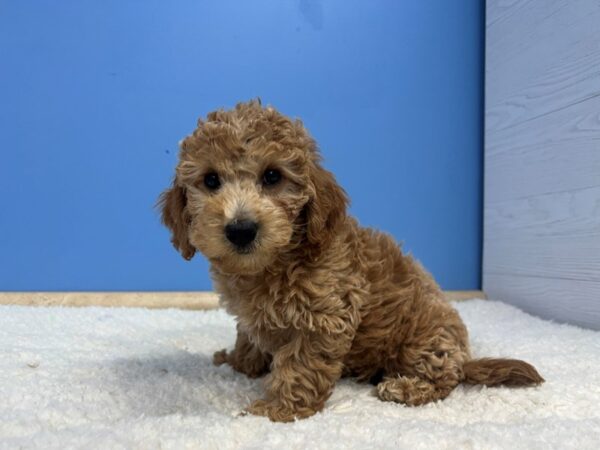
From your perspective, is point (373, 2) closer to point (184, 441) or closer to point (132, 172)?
point (132, 172)

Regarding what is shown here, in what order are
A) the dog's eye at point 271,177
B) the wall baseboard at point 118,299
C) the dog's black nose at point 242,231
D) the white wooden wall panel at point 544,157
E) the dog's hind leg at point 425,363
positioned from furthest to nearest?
the wall baseboard at point 118,299 < the white wooden wall panel at point 544,157 < the dog's hind leg at point 425,363 < the dog's eye at point 271,177 < the dog's black nose at point 242,231

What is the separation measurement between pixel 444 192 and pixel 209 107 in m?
1.61

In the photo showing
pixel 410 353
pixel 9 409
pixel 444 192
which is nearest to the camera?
pixel 9 409

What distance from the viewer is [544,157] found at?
2695 millimetres

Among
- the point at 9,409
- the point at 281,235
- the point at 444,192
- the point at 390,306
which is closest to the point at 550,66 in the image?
the point at 444,192

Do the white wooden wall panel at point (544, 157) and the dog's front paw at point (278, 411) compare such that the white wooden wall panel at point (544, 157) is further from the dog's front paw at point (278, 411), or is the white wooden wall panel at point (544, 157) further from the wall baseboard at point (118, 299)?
the dog's front paw at point (278, 411)

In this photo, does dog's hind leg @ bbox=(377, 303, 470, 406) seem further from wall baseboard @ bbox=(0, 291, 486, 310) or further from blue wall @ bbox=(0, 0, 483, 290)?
blue wall @ bbox=(0, 0, 483, 290)

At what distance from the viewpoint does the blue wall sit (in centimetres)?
300

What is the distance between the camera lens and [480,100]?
3.33m

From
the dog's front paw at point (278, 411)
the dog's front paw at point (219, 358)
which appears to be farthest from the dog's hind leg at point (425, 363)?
the dog's front paw at point (219, 358)

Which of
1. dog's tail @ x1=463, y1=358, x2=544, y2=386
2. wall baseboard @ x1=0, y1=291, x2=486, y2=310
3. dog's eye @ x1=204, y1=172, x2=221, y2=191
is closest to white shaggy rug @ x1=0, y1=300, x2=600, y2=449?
dog's tail @ x1=463, y1=358, x2=544, y2=386

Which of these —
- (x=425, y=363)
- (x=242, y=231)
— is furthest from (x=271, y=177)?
(x=425, y=363)

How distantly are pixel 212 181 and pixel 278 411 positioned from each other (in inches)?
27.9

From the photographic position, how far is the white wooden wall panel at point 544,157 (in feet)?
7.88
